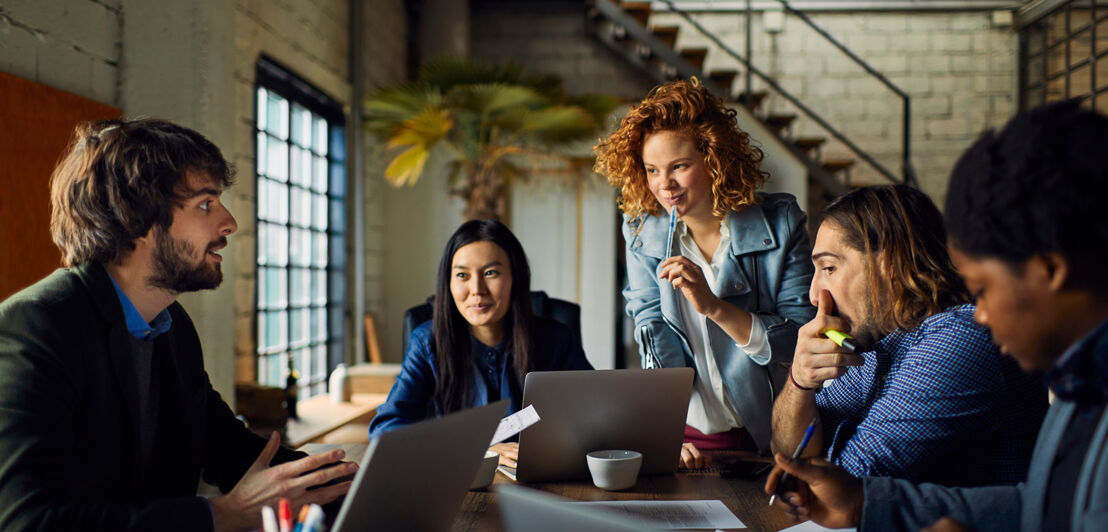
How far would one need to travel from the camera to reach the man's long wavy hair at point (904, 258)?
4.32 feet

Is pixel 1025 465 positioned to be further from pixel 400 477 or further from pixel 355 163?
pixel 355 163

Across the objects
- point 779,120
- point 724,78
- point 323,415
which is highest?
point 724,78

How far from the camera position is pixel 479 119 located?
4.56 m

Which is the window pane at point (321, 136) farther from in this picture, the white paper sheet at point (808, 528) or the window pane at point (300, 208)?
the white paper sheet at point (808, 528)

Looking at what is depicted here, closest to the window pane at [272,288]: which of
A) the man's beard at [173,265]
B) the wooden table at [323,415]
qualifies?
the wooden table at [323,415]

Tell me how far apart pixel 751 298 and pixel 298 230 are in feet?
10.0

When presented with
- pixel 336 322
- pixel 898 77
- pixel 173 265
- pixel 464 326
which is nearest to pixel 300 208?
pixel 336 322

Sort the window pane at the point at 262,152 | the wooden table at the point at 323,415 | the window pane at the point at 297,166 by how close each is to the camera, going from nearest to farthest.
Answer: the wooden table at the point at 323,415 < the window pane at the point at 262,152 < the window pane at the point at 297,166

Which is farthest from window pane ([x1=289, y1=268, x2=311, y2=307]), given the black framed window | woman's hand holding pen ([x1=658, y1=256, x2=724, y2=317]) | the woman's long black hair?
woman's hand holding pen ([x1=658, y1=256, x2=724, y2=317])

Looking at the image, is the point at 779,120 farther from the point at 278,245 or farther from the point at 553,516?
the point at 553,516

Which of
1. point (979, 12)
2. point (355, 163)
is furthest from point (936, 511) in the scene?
point (979, 12)

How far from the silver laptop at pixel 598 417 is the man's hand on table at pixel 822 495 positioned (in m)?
0.41

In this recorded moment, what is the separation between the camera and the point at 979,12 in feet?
20.9

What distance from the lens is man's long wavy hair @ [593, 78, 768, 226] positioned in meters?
1.96
